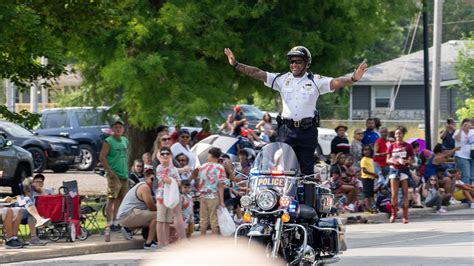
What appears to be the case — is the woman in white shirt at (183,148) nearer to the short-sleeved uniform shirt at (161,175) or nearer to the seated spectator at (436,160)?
the short-sleeved uniform shirt at (161,175)

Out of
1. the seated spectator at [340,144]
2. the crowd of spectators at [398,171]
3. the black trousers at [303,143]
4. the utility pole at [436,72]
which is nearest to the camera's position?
the black trousers at [303,143]

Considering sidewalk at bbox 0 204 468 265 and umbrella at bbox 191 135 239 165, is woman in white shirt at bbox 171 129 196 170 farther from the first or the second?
umbrella at bbox 191 135 239 165

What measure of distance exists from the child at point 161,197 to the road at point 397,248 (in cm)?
42

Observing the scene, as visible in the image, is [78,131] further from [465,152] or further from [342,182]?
[342,182]

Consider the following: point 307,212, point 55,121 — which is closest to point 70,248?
point 307,212

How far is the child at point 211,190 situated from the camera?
19016 mm

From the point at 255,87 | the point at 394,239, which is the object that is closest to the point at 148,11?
the point at 255,87

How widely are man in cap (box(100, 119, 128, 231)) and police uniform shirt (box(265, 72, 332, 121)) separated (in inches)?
281

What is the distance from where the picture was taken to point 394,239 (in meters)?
19.6

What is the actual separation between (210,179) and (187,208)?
599 mm

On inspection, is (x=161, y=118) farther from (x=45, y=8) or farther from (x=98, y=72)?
(x=45, y=8)

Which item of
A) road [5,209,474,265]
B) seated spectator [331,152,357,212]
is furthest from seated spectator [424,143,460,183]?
road [5,209,474,265]

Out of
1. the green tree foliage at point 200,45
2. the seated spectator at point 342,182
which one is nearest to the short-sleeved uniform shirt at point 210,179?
the green tree foliage at point 200,45

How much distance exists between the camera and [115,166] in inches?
793
